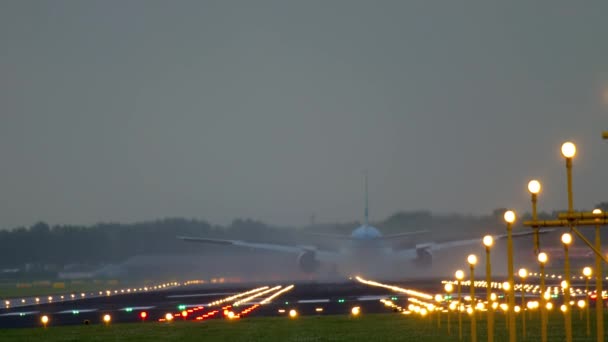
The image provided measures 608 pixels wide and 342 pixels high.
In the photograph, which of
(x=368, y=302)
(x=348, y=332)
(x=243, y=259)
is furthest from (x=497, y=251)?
(x=348, y=332)

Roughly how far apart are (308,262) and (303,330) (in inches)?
2517

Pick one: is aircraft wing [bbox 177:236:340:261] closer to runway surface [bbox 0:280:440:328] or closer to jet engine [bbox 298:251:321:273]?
jet engine [bbox 298:251:321:273]

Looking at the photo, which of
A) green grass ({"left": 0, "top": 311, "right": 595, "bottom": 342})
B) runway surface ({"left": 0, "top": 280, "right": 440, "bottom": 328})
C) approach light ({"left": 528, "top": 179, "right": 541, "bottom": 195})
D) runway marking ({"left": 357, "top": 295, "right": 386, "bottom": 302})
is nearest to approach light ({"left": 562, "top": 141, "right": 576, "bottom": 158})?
approach light ({"left": 528, "top": 179, "right": 541, "bottom": 195})

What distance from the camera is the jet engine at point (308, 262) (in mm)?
94188

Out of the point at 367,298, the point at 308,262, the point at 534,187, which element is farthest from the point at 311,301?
the point at 308,262

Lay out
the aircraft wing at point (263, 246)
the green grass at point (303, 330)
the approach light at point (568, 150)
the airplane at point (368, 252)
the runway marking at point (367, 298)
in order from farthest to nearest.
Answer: the aircraft wing at point (263, 246) → the airplane at point (368, 252) → the runway marking at point (367, 298) → the green grass at point (303, 330) → the approach light at point (568, 150)

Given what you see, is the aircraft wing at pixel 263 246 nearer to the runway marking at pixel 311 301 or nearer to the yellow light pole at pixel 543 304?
the runway marking at pixel 311 301

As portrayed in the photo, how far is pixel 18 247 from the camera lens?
127125 millimetres

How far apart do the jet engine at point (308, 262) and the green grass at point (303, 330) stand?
189 feet

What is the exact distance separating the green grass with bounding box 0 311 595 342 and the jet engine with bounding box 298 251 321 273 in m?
57.5

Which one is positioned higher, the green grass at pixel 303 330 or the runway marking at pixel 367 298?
the runway marking at pixel 367 298

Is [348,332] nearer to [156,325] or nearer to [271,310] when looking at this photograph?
[156,325]

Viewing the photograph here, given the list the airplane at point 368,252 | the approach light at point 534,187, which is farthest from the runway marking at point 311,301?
the airplane at point 368,252

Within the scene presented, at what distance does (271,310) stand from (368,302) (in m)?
5.36
